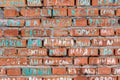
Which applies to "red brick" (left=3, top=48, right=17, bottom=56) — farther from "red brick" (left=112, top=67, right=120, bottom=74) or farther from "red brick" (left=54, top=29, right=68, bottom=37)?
"red brick" (left=112, top=67, right=120, bottom=74)

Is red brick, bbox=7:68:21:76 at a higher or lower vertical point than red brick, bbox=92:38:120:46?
lower

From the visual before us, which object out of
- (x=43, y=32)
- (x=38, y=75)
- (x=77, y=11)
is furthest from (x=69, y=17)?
(x=38, y=75)

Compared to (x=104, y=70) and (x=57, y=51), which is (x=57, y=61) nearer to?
(x=57, y=51)

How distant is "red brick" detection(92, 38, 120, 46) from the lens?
1.94 m

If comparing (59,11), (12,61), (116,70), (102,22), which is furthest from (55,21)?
(116,70)

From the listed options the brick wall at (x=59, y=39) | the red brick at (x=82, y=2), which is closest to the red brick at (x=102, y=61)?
the brick wall at (x=59, y=39)

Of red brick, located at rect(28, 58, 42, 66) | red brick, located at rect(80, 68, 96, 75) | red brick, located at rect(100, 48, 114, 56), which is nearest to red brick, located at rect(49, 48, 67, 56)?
red brick, located at rect(28, 58, 42, 66)

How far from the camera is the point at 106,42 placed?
6.39 ft

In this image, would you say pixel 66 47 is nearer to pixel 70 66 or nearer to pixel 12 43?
pixel 70 66

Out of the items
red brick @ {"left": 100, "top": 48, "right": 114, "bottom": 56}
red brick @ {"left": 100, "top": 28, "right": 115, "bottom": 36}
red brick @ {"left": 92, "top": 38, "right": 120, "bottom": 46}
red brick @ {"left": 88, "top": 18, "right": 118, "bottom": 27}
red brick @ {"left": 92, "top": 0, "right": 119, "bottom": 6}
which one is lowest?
red brick @ {"left": 100, "top": 48, "right": 114, "bottom": 56}

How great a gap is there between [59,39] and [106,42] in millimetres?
411

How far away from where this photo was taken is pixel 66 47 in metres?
1.95

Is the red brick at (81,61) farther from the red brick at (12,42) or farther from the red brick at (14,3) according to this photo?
the red brick at (14,3)

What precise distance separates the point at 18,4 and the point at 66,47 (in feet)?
1.83
